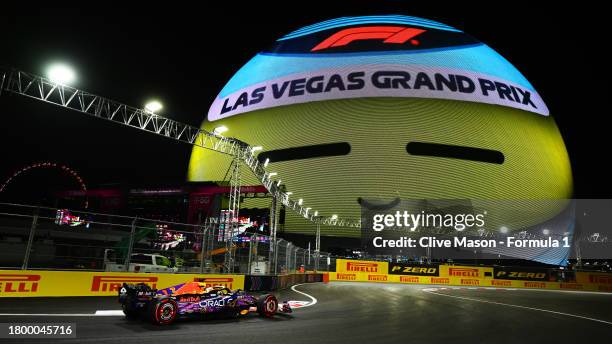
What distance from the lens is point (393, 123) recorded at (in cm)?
5128

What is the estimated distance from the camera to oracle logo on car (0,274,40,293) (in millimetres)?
10367

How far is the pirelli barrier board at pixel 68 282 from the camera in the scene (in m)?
Answer: 10.5

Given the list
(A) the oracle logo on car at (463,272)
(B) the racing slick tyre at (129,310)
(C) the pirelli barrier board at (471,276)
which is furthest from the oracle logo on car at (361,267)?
(B) the racing slick tyre at (129,310)

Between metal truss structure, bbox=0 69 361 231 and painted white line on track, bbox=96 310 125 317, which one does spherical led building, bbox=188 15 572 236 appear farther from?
painted white line on track, bbox=96 310 125 317

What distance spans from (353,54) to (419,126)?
12662 millimetres

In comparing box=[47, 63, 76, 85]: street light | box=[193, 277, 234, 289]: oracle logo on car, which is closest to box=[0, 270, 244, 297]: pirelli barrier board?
box=[193, 277, 234, 289]: oracle logo on car

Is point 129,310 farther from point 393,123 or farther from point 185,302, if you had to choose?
point 393,123

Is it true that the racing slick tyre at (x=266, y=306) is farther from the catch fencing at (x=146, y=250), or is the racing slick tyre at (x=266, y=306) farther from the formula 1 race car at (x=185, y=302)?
the catch fencing at (x=146, y=250)

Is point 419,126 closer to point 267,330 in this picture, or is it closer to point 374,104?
point 374,104

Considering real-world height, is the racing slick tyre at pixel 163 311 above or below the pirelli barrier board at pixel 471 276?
below

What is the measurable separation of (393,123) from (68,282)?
1766 inches

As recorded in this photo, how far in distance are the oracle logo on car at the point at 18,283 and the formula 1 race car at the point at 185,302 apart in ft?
14.5

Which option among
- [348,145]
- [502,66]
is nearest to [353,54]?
[348,145]

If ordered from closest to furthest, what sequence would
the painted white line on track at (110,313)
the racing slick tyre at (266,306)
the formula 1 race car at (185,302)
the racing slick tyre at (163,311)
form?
the racing slick tyre at (163,311) < the formula 1 race car at (185,302) < the painted white line on track at (110,313) < the racing slick tyre at (266,306)
